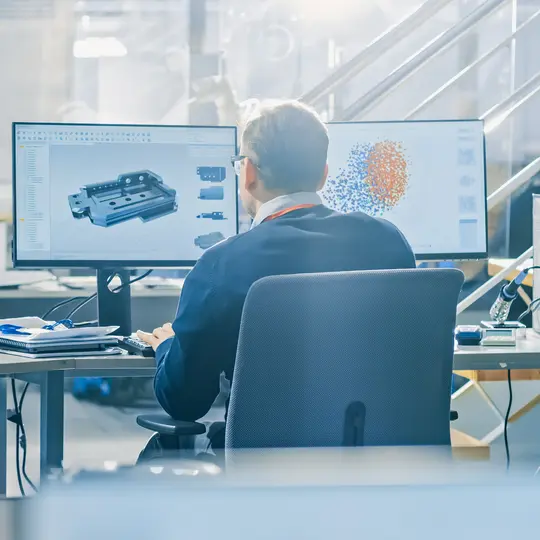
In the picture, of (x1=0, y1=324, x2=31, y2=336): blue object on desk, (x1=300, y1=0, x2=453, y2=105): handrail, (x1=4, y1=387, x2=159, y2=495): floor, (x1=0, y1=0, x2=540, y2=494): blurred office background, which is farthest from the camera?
(x1=0, y1=0, x2=540, y2=494): blurred office background

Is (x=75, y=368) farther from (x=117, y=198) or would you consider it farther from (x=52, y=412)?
(x=117, y=198)

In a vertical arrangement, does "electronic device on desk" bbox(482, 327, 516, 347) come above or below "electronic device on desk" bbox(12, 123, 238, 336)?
below

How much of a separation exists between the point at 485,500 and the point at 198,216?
73.9 inches

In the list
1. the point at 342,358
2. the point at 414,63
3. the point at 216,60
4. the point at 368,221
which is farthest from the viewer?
the point at 216,60

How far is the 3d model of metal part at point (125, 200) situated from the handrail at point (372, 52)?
0.78 meters

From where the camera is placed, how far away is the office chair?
44.5 inches

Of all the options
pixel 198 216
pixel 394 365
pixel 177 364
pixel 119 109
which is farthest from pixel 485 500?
pixel 119 109

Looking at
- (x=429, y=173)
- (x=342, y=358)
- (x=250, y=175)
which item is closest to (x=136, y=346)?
(x=250, y=175)

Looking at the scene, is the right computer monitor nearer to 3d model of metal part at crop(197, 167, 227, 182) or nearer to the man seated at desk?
3d model of metal part at crop(197, 167, 227, 182)

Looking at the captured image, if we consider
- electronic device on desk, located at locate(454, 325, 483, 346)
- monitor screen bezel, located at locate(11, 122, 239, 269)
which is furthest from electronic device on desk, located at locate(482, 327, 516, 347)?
monitor screen bezel, located at locate(11, 122, 239, 269)

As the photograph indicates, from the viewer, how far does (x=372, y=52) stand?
106 inches

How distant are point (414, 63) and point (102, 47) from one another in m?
2.50

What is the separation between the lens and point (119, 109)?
469 centimetres

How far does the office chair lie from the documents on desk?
61 centimetres
